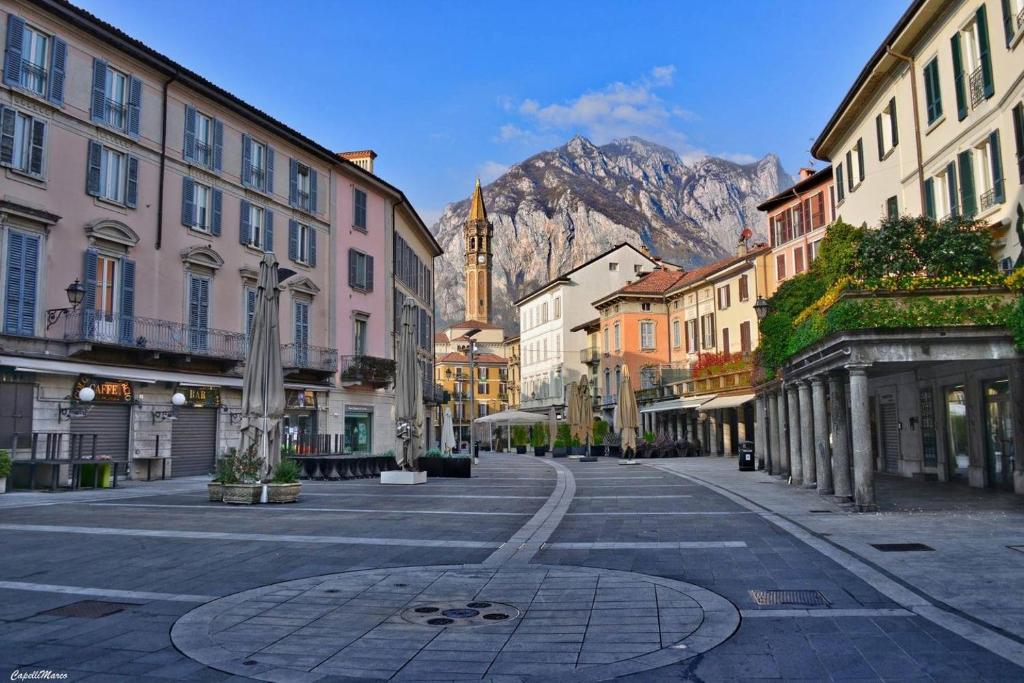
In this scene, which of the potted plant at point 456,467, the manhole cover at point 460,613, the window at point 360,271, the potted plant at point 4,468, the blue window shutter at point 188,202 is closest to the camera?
the manhole cover at point 460,613

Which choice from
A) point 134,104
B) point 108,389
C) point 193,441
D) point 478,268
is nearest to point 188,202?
point 134,104

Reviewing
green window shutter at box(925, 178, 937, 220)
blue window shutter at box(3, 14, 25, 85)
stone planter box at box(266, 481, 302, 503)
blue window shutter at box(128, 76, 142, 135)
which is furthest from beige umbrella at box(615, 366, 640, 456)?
blue window shutter at box(3, 14, 25, 85)

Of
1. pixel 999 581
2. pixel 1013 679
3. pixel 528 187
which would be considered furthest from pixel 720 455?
pixel 528 187

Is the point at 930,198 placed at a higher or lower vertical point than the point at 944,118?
lower

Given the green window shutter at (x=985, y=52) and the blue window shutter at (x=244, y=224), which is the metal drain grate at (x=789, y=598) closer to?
the green window shutter at (x=985, y=52)

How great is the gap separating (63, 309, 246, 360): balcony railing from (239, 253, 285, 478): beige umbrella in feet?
26.9

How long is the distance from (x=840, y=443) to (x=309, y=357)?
75.3 ft

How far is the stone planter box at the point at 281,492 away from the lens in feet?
51.6

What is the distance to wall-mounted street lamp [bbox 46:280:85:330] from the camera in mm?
20500


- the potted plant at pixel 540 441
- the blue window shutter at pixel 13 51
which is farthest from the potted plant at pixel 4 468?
the potted plant at pixel 540 441

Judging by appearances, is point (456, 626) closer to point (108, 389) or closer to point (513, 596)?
point (513, 596)

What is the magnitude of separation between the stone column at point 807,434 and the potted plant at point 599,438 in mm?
25360

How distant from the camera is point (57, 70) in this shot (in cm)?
2205

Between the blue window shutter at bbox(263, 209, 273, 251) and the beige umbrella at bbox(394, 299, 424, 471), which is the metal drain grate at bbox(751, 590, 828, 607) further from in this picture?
the blue window shutter at bbox(263, 209, 273, 251)
